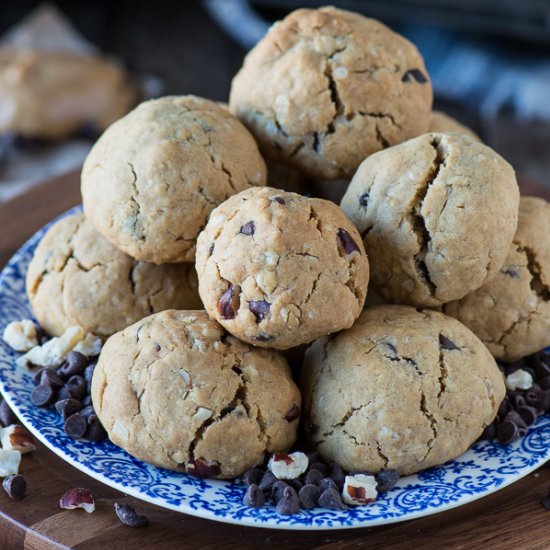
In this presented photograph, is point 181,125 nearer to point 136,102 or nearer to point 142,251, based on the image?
point 142,251

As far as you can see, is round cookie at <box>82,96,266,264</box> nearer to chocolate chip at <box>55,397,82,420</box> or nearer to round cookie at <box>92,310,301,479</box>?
round cookie at <box>92,310,301,479</box>

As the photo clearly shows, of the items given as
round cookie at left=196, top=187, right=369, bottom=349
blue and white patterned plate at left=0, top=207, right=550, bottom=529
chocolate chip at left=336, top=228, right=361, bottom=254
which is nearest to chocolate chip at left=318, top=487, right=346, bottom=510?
blue and white patterned plate at left=0, top=207, right=550, bottom=529

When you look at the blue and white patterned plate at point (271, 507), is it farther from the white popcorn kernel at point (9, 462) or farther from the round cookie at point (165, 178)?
the round cookie at point (165, 178)

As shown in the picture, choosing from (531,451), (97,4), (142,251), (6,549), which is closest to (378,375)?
(531,451)

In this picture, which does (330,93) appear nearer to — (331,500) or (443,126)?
(443,126)

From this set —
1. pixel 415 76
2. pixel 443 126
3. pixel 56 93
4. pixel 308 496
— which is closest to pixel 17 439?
pixel 308 496
